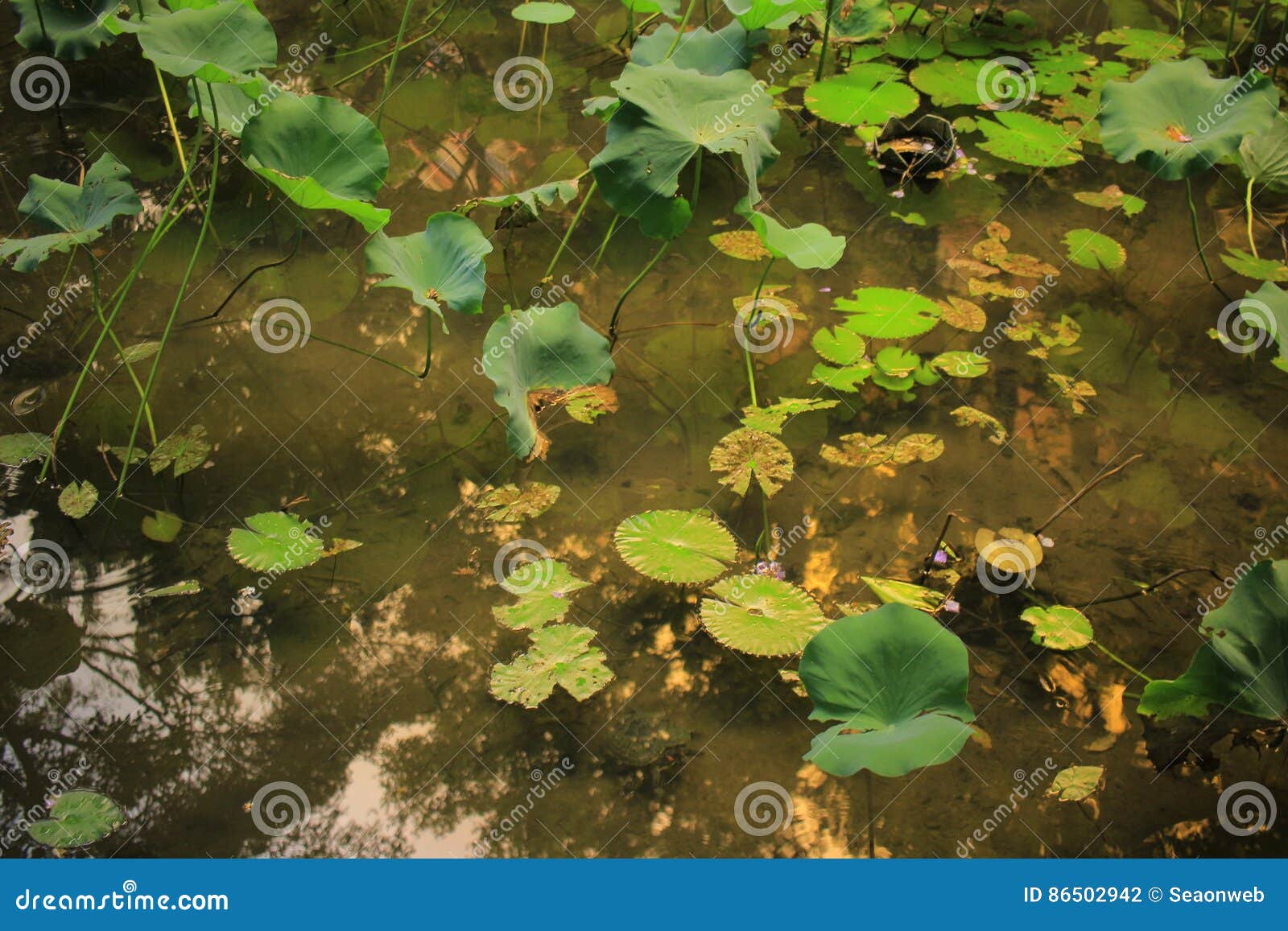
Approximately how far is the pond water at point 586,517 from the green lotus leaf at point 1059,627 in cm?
3

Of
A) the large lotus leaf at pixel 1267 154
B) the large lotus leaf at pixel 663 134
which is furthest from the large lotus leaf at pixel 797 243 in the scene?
the large lotus leaf at pixel 1267 154

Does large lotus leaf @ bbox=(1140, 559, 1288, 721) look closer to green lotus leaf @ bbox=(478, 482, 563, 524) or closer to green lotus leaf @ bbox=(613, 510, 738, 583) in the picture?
green lotus leaf @ bbox=(613, 510, 738, 583)

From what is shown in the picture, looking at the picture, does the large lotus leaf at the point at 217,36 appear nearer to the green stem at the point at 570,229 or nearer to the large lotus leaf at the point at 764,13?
the green stem at the point at 570,229

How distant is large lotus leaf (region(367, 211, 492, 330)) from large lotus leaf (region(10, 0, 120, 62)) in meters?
1.24

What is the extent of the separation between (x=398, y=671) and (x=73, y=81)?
2.53m

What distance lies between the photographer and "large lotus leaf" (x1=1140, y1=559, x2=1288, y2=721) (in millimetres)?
1829

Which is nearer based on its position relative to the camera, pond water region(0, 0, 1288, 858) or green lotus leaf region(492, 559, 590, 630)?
pond water region(0, 0, 1288, 858)

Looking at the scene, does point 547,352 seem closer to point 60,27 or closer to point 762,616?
point 762,616

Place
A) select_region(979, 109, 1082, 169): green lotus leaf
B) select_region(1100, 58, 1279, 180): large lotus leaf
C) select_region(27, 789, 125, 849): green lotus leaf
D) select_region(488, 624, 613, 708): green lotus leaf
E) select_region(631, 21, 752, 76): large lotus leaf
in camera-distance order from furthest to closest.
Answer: select_region(979, 109, 1082, 169): green lotus leaf
select_region(631, 21, 752, 76): large lotus leaf
select_region(1100, 58, 1279, 180): large lotus leaf
select_region(488, 624, 613, 708): green lotus leaf
select_region(27, 789, 125, 849): green lotus leaf

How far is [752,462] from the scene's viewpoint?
244 centimetres

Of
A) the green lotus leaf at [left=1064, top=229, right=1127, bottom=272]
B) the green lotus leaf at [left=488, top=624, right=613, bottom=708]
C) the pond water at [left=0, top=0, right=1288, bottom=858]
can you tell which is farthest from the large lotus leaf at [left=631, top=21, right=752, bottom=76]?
the green lotus leaf at [left=488, top=624, right=613, bottom=708]

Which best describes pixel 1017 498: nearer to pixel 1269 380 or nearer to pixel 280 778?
pixel 1269 380

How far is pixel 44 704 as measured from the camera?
81.7 inches

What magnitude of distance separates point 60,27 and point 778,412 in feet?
7.28
